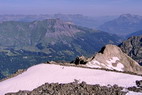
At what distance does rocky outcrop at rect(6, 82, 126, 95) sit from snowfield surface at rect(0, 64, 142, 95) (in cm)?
329

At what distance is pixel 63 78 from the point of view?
56375mm

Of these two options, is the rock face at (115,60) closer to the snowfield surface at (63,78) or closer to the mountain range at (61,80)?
the mountain range at (61,80)

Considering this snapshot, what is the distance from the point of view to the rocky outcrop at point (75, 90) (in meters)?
44.5

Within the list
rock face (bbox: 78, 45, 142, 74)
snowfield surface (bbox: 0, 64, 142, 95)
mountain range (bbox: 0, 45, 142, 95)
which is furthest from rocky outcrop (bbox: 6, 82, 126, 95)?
rock face (bbox: 78, 45, 142, 74)

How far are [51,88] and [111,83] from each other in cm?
1194

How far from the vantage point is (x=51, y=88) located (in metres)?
46.9

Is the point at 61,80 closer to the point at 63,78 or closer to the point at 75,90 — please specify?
the point at 63,78

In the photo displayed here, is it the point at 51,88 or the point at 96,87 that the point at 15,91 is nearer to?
the point at 51,88

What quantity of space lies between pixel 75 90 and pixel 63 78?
36.6 ft

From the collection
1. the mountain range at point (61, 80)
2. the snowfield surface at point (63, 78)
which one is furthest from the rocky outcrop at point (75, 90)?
the snowfield surface at point (63, 78)

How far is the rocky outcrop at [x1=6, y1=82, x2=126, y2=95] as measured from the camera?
44.5 meters

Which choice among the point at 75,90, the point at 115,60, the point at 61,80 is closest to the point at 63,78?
the point at 61,80

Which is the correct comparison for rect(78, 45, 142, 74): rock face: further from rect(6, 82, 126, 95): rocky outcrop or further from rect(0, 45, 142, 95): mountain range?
rect(6, 82, 126, 95): rocky outcrop

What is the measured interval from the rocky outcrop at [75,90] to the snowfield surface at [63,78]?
3.29 m
